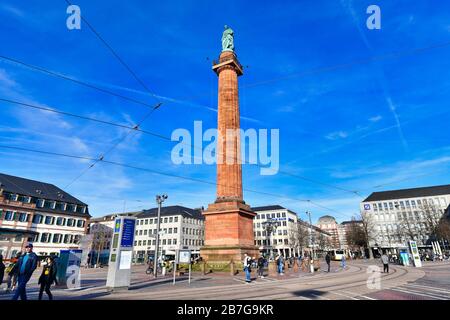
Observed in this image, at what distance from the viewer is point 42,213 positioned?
53906mm

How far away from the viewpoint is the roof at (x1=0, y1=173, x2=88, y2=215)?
168 feet

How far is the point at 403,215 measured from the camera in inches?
4016

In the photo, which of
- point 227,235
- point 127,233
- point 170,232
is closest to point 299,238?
point 170,232

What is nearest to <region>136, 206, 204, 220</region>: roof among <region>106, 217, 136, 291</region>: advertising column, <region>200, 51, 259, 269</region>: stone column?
<region>200, 51, 259, 269</region>: stone column

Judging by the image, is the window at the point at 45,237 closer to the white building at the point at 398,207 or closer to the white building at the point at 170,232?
the white building at the point at 170,232

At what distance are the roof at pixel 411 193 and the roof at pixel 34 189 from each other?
10703 centimetres

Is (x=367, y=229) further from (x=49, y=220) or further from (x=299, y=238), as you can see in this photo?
(x=49, y=220)

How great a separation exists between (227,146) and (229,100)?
19.5 ft

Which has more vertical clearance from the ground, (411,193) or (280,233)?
(411,193)

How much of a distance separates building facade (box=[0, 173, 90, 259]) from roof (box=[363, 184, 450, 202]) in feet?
348

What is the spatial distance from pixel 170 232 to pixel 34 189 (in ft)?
131
